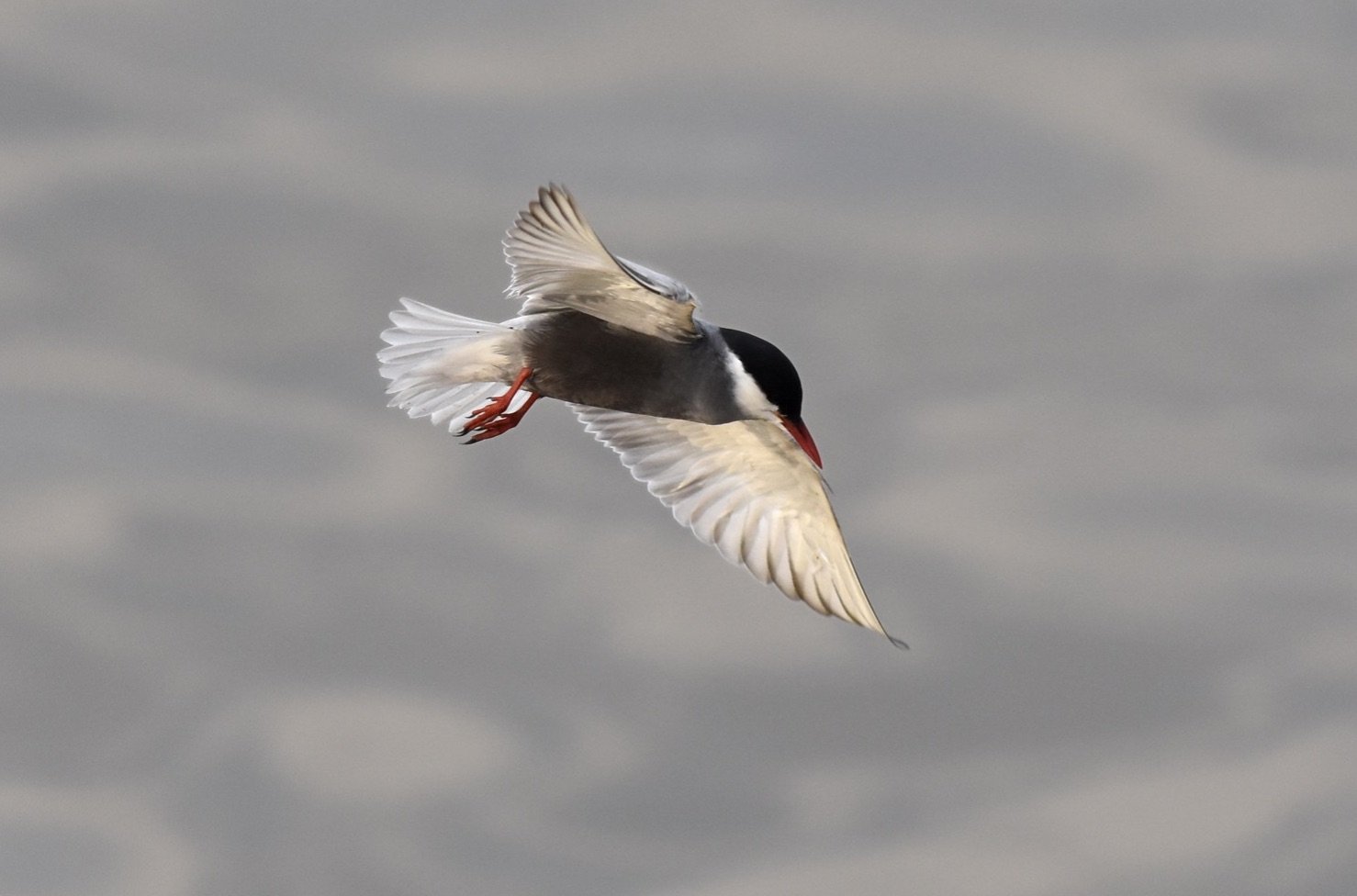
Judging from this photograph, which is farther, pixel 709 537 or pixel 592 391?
pixel 709 537

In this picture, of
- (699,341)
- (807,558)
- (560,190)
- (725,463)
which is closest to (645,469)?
(725,463)

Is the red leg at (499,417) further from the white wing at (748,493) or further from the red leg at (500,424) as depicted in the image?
the white wing at (748,493)

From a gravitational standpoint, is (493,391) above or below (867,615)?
above

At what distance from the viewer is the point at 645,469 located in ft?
31.8

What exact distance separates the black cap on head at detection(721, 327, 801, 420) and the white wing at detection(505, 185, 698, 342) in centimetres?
24

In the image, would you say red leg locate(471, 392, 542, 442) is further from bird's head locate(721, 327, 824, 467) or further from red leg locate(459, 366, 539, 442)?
bird's head locate(721, 327, 824, 467)

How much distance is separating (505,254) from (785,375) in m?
1.26

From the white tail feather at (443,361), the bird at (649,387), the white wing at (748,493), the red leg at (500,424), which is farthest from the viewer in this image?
the white wing at (748,493)

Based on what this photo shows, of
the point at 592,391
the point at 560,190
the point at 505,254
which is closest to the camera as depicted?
the point at 560,190

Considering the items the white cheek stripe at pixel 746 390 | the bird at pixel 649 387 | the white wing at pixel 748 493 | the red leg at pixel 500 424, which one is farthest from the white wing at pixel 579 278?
the white wing at pixel 748 493

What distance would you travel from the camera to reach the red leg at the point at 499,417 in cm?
829

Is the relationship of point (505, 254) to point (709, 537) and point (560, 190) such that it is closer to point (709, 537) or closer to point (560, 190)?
point (560, 190)

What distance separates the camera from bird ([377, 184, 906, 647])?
25.6ft

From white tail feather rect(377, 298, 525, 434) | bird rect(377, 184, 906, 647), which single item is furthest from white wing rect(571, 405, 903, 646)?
white tail feather rect(377, 298, 525, 434)
